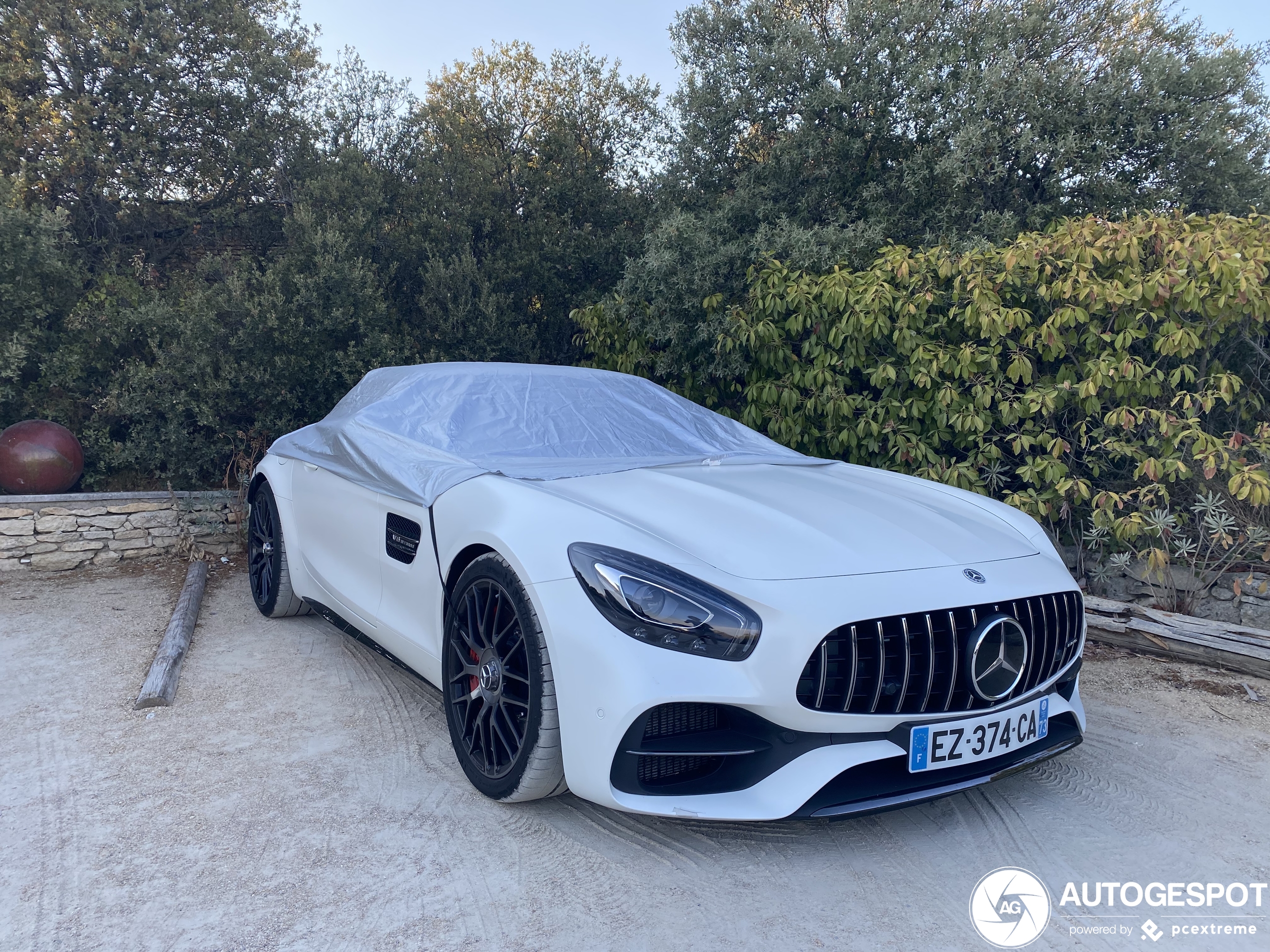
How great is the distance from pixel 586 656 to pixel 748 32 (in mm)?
7756

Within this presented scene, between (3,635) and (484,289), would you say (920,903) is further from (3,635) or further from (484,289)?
(484,289)

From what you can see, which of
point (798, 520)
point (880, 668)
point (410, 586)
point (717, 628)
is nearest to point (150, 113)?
point (410, 586)

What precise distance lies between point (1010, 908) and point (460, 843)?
1502 mm

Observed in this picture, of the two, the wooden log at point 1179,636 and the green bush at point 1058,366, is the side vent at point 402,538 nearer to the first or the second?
the green bush at point 1058,366

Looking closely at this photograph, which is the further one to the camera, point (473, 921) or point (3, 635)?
point (3, 635)

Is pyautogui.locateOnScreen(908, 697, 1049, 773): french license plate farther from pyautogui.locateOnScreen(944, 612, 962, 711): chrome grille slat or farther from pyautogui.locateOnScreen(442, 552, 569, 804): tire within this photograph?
pyautogui.locateOnScreen(442, 552, 569, 804): tire

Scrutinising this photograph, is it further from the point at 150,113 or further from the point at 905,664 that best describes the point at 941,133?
the point at 150,113

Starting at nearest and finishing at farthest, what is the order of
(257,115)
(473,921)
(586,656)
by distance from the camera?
(473,921)
(586,656)
(257,115)

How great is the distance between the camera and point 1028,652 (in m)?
2.57

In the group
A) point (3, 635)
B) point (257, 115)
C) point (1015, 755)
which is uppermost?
point (257, 115)

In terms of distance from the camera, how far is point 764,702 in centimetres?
222

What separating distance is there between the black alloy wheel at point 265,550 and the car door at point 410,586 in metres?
1.47

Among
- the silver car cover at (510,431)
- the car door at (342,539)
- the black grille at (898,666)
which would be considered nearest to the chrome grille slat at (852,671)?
the black grille at (898,666)

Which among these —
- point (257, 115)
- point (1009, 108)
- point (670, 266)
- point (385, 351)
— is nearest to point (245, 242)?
point (257, 115)
